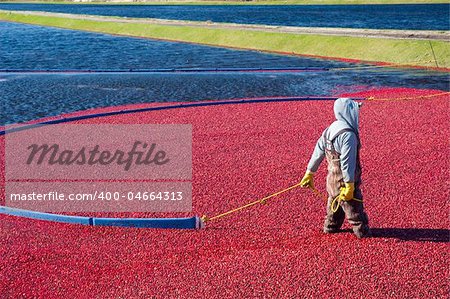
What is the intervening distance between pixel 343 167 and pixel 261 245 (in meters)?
2.23

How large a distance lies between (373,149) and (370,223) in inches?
217

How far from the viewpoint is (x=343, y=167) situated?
9695 millimetres

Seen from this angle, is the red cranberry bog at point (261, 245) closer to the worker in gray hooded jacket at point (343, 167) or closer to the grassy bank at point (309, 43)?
the worker in gray hooded jacket at point (343, 167)

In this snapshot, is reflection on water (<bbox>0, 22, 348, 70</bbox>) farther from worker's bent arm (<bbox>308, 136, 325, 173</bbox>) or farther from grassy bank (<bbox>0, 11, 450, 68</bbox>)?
worker's bent arm (<bbox>308, 136, 325, 173</bbox>)

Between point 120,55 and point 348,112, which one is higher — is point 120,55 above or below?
below

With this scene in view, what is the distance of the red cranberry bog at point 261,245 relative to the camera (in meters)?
9.05

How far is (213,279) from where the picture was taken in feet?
30.3

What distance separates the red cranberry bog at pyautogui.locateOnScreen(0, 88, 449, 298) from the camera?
9.05m

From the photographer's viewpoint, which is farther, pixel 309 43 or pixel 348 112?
pixel 309 43

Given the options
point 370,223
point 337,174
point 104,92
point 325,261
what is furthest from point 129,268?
point 104,92

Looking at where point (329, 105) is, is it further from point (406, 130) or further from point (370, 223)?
point (370, 223)

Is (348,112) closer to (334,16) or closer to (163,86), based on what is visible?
(163,86)

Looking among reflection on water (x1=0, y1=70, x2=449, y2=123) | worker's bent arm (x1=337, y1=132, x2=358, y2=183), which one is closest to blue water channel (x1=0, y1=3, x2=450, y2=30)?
reflection on water (x1=0, y1=70, x2=449, y2=123)

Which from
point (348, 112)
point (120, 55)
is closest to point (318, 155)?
point (348, 112)
